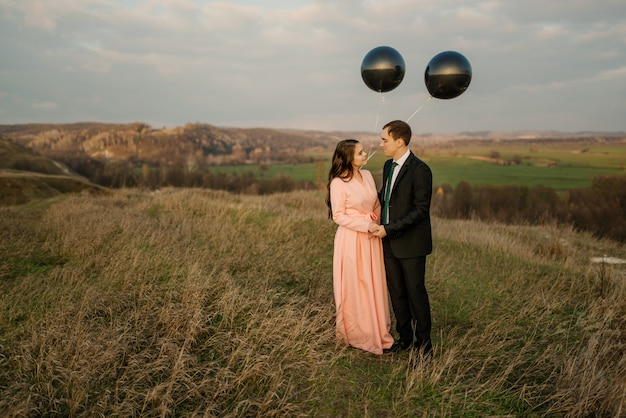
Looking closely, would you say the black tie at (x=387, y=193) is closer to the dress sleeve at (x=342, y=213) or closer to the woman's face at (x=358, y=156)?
the dress sleeve at (x=342, y=213)

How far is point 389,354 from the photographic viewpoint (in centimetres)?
464

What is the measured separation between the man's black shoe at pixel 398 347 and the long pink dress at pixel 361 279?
0.20 ft

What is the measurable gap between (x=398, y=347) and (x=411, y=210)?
171 cm

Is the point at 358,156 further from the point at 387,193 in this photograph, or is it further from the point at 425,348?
the point at 425,348

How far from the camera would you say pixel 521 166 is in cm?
8456

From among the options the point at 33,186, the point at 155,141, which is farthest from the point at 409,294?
the point at 155,141

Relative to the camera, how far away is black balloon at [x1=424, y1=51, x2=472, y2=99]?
564 centimetres

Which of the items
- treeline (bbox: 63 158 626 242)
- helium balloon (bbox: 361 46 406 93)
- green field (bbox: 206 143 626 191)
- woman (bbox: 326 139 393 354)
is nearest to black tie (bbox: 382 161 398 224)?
woman (bbox: 326 139 393 354)

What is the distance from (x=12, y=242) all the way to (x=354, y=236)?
23.0ft

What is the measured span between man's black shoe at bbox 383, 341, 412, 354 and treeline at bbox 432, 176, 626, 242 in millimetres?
31058

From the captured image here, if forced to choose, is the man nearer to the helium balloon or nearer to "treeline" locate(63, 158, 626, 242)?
the helium balloon

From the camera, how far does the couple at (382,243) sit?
14.1 ft

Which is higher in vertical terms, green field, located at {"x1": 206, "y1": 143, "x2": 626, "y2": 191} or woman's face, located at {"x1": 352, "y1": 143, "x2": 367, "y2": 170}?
woman's face, located at {"x1": 352, "y1": 143, "x2": 367, "y2": 170}

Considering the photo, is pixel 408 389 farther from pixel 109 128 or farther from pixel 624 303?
pixel 109 128
